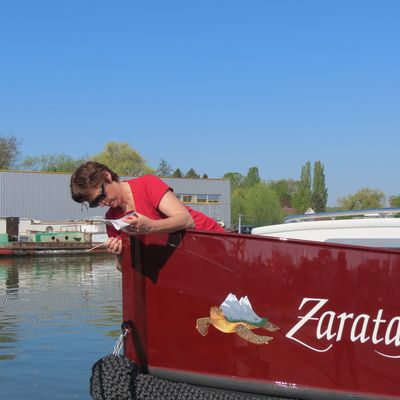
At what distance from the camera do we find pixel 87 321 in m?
14.1

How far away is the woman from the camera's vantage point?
4949mm

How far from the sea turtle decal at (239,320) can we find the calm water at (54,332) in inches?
138

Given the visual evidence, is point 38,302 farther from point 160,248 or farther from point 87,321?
point 160,248

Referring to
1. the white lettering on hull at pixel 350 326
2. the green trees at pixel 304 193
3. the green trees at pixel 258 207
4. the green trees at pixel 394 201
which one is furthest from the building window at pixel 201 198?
the white lettering on hull at pixel 350 326

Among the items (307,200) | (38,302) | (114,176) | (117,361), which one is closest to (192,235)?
(114,176)

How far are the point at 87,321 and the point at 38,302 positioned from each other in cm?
430

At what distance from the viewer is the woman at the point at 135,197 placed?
4.95 meters

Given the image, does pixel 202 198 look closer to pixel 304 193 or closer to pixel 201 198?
pixel 201 198

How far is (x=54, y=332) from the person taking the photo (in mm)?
12648

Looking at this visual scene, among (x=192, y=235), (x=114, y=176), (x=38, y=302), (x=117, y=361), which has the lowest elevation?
(x=38, y=302)

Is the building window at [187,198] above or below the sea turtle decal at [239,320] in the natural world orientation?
above

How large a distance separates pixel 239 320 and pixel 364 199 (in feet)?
A: 279

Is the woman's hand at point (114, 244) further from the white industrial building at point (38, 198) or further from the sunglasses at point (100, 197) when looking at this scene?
the white industrial building at point (38, 198)

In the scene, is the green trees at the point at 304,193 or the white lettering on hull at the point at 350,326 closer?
the white lettering on hull at the point at 350,326
